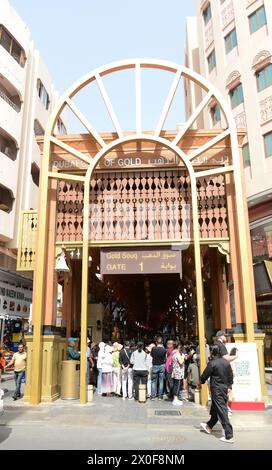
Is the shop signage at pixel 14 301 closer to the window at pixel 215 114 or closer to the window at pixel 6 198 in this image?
the window at pixel 6 198

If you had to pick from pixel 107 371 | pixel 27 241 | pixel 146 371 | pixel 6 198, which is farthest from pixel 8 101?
pixel 146 371

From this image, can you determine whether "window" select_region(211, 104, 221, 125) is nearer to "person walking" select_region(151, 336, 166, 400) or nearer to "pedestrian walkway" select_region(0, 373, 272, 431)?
"person walking" select_region(151, 336, 166, 400)

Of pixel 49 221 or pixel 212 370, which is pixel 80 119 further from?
pixel 212 370

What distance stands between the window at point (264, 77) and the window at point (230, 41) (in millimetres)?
3430

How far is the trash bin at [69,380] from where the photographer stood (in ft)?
36.0

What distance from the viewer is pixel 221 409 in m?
6.65

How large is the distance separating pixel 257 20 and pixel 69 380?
21.2m

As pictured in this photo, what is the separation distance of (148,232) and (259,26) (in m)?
16.5

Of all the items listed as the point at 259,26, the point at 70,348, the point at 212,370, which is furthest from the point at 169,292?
the point at 212,370

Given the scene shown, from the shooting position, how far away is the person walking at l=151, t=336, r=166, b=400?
37.4ft

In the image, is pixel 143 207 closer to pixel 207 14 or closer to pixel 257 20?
pixel 257 20

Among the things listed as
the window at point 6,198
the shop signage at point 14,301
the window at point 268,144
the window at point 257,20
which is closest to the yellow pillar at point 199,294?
the window at point 268,144

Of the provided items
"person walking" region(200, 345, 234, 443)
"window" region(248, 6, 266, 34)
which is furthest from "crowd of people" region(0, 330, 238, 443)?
"window" region(248, 6, 266, 34)

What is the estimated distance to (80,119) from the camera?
11.6 meters
